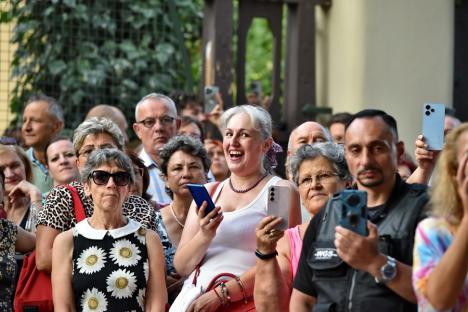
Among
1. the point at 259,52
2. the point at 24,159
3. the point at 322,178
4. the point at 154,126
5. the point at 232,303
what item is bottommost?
the point at 232,303

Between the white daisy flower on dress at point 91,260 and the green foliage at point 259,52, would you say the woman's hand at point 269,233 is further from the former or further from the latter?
the green foliage at point 259,52

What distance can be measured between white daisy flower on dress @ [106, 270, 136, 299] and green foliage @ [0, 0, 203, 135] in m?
7.26

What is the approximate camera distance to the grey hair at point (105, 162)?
7.45 m

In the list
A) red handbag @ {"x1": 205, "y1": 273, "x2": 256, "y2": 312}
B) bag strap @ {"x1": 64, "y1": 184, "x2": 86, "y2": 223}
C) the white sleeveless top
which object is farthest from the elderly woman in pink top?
bag strap @ {"x1": 64, "y1": 184, "x2": 86, "y2": 223}

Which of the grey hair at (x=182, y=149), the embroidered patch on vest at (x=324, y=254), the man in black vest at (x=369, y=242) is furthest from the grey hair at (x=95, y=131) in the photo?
the embroidered patch on vest at (x=324, y=254)

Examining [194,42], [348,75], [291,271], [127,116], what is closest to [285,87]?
[348,75]

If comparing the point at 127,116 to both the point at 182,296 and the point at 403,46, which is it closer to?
the point at 403,46

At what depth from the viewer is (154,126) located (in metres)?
9.67

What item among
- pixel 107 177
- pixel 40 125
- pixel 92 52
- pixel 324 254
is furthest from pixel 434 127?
pixel 92 52

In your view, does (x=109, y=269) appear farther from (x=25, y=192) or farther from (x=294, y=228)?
(x=25, y=192)

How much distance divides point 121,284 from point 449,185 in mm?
2611

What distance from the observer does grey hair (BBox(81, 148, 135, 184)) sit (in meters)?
7.45

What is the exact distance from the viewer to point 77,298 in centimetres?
721

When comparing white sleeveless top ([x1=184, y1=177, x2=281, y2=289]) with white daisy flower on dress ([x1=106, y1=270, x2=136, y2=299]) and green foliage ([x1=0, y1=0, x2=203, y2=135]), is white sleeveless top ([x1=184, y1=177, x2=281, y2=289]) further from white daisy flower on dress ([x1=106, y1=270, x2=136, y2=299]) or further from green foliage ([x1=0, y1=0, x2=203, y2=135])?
green foliage ([x1=0, y1=0, x2=203, y2=135])
